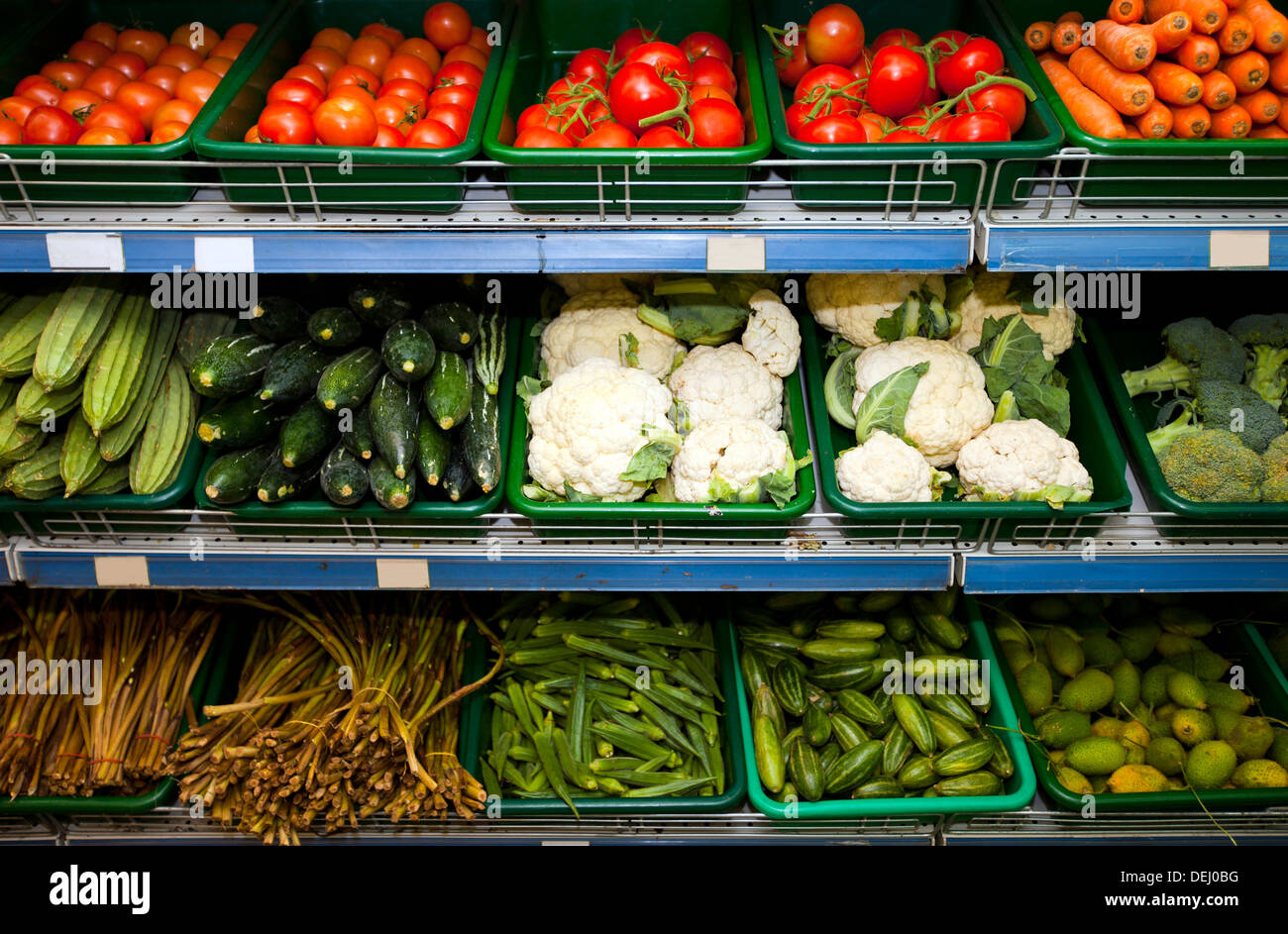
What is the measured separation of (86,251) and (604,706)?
4.65ft

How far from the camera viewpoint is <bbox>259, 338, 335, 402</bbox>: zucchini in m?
1.79

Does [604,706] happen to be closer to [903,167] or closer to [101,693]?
[101,693]

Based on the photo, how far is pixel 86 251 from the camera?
154cm

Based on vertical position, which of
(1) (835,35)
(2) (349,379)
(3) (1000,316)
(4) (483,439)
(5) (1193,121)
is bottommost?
(4) (483,439)

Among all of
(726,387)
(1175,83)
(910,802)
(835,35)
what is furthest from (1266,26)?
(910,802)

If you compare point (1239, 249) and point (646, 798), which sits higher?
point (1239, 249)

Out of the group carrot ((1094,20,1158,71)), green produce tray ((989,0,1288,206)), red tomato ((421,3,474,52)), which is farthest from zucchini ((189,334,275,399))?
carrot ((1094,20,1158,71))

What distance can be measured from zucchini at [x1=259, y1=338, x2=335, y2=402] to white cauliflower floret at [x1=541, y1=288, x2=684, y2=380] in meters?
0.48

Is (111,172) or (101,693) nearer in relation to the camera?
(111,172)

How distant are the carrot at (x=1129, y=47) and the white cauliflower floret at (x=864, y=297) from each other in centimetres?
53

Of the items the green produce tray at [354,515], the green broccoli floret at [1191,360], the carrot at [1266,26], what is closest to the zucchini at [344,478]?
the green produce tray at [354,515]
